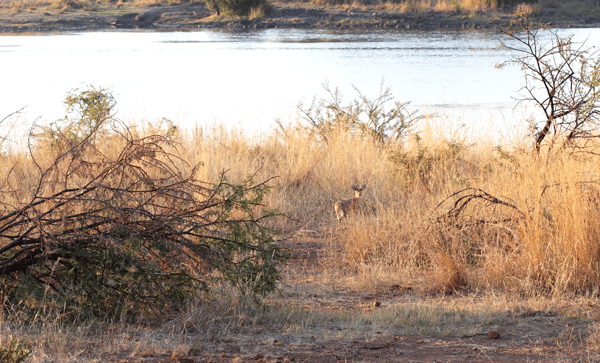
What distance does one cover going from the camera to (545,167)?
5980 mm

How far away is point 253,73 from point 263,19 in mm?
19978

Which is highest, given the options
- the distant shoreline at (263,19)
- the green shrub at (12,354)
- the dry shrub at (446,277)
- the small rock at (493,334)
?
the distant shoreline at (263,19)

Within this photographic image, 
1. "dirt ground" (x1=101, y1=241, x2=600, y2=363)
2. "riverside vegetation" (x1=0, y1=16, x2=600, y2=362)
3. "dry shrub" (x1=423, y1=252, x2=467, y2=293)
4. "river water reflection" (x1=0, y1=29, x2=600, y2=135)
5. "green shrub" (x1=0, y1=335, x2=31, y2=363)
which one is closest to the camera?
"green shrub" (x1=0, y1=335, x2=31, y2=363)

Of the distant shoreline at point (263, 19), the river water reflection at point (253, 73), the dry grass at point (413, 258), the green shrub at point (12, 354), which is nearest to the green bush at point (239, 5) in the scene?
the distant shoreline at point (263, 19)

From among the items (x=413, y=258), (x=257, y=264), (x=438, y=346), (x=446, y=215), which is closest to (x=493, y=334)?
(x=438, y=346)

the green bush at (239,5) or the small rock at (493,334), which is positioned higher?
the green bush at (239,5)

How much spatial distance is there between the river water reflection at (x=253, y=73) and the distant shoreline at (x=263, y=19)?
14.3 ft

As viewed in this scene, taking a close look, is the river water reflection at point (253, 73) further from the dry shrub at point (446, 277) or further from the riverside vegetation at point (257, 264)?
the dry shrub at point (446, 277)

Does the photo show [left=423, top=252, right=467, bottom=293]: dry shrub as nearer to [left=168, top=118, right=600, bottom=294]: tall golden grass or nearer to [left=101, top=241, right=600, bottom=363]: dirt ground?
[left=168, top=118, right=600, bottom=294]: tall golden grass

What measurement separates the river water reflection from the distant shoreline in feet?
14.3

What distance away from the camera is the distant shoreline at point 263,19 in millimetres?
36406

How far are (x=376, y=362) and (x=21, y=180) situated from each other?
20.2 ft

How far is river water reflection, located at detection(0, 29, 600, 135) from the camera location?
1466 cm

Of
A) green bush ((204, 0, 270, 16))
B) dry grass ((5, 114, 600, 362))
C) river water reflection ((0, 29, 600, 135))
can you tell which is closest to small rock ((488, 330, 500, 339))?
dry grass ((5, 114, 600, 362))
